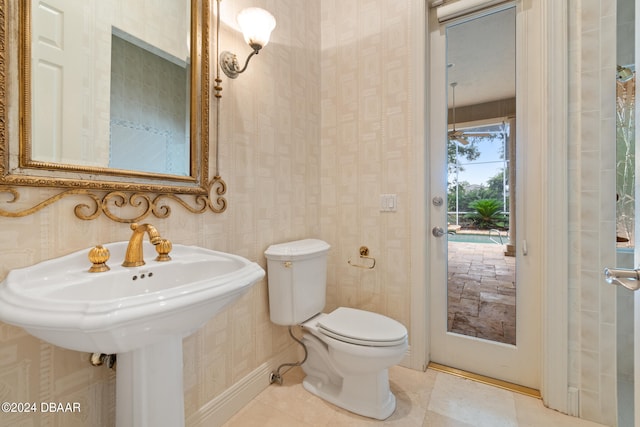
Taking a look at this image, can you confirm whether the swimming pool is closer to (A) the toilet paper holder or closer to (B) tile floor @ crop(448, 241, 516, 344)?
(B) tile floor @ crop(448, 241, 516, 344)

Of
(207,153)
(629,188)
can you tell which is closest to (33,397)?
(207,153)

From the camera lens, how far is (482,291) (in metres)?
1.68

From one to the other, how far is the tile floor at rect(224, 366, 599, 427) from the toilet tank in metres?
0.40

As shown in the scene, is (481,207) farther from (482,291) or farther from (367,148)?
(367,148)

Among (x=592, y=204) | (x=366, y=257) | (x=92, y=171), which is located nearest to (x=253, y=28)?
(x=92, y=171)

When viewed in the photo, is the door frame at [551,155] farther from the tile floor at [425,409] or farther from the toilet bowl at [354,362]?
the toilet bowl at [354,362]

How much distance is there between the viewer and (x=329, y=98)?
1993 millimetres

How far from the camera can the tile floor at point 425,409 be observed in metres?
1.31

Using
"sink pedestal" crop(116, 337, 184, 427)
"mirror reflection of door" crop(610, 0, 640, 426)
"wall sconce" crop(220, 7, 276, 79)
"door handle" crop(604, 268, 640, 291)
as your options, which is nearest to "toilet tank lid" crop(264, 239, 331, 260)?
"sink pedestal" crop(116, 337, 184, 427)

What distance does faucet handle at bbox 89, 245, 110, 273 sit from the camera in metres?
0.84

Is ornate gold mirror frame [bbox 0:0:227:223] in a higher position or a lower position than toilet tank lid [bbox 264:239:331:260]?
higher

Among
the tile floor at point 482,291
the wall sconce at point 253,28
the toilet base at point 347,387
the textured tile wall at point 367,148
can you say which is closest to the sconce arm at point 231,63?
the wall sconce at point 253,28

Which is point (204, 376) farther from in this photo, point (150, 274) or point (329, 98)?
point (329, 98)

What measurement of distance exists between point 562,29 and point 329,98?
50.8 inches
